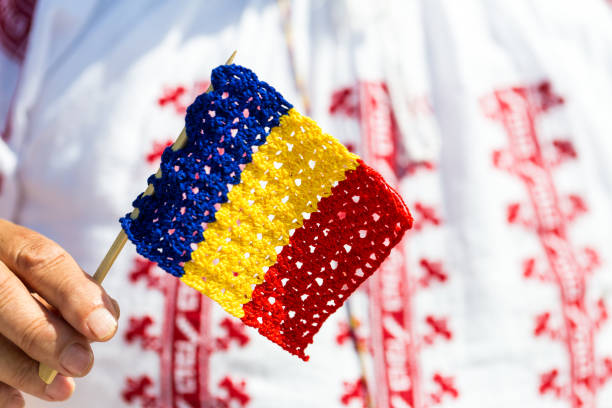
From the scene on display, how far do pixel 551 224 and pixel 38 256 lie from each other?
565 millimetres

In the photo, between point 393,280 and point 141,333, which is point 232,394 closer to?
point 141,333

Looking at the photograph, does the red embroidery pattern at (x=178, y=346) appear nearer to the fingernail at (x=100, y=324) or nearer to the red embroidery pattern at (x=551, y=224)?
the fingernail at (x=100, y=324)

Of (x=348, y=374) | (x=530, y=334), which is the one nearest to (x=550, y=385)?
(x=530, y=334)

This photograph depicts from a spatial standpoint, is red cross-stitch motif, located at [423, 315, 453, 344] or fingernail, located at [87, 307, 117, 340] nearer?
fingernail, located at [87, 307, 117, 340]

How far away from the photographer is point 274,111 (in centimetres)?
47

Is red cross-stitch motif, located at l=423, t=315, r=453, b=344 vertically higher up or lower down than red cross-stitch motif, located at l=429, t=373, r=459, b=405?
higher up

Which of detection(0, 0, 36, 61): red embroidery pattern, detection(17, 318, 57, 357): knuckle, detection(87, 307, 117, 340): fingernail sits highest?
detection(0, 0, 36, 61): red embroidery pattern

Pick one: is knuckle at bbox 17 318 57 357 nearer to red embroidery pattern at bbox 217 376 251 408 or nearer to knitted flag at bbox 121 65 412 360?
knitted flag at bbox 121 65 412 360

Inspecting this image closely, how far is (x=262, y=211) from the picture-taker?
0.49 m

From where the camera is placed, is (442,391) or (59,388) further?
(442,391)

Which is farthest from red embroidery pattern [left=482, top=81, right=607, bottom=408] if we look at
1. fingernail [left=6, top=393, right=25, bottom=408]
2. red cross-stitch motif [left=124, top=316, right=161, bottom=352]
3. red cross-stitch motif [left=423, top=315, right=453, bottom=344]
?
fingernail [left=6, top=393, right=25, bottom=408]

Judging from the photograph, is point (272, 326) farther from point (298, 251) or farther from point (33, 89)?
point (33, 89)

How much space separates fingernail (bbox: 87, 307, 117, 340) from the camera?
0.46m

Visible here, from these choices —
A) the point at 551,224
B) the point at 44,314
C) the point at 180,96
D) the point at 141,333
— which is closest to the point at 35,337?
the point at 44,314
